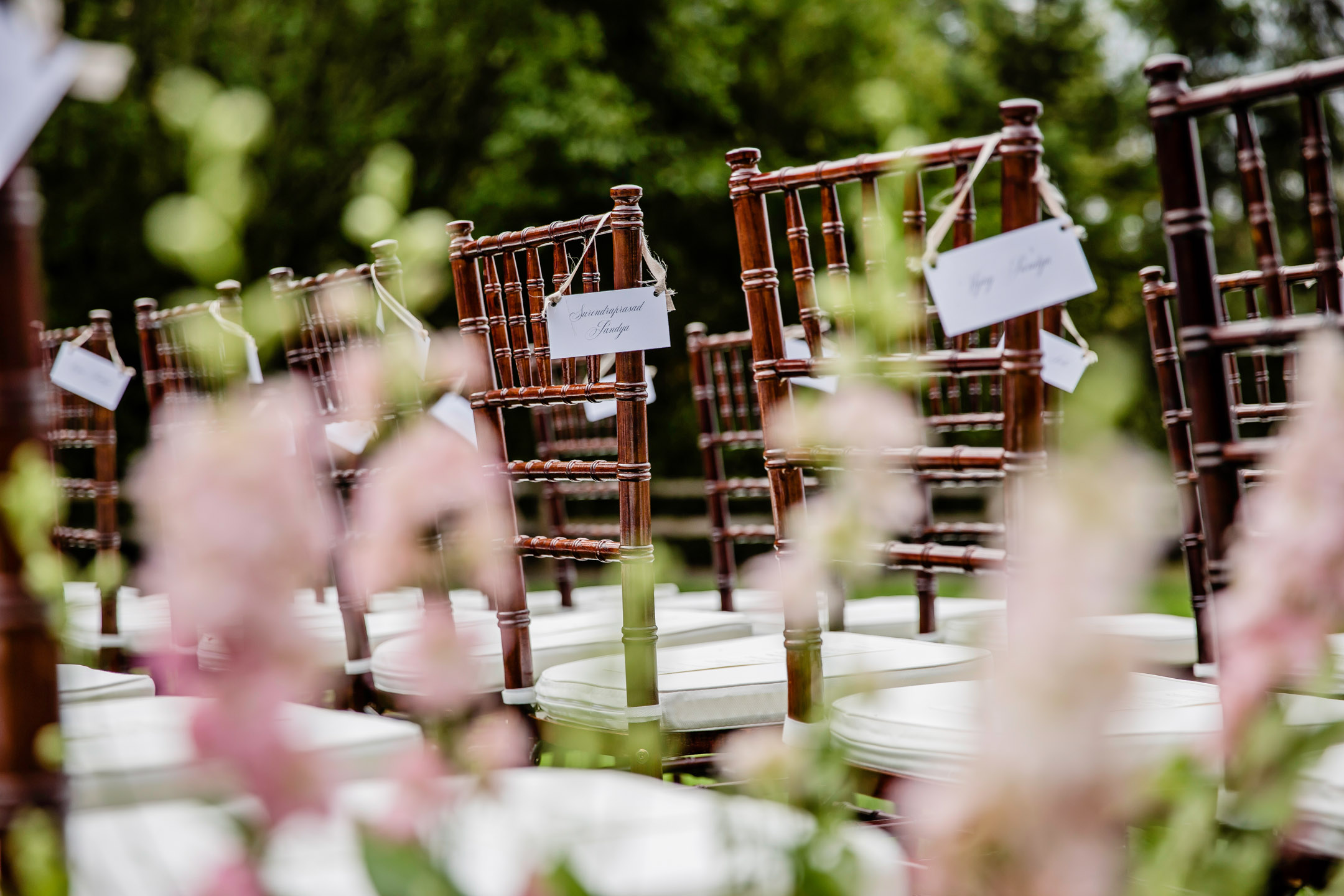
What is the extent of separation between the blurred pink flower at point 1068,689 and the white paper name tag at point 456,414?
4.93 feet

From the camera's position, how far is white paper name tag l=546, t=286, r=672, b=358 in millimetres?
1516

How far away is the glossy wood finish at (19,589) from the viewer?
73 cm

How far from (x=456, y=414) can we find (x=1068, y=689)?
1586mm

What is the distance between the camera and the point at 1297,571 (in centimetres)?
50

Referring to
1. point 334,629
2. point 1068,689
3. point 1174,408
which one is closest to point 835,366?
point 1068,689

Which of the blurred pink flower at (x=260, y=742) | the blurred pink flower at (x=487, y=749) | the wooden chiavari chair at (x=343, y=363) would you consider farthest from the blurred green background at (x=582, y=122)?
the blurred pink flower at (x=260, y=742)

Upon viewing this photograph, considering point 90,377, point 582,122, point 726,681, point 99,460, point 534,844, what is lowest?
point 726,681

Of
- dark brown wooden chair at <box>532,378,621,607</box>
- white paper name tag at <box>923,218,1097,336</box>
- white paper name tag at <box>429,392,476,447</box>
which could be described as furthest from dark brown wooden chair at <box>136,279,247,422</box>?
white paper name tag at <box>923,218,1097,336</box>

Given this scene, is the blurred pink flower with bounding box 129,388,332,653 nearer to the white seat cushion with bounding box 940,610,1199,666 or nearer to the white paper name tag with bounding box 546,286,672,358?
the white paper name tag with bounding box 546,286,672,358

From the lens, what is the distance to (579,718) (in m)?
1.57

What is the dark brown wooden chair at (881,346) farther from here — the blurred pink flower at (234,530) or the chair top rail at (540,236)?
the blurred pink flower at (234,530)

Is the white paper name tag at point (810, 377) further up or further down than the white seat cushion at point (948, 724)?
further up

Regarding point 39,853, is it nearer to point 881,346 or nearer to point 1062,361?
point 881,346

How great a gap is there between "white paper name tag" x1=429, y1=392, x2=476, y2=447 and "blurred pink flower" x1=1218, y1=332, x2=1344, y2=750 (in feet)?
4.80
